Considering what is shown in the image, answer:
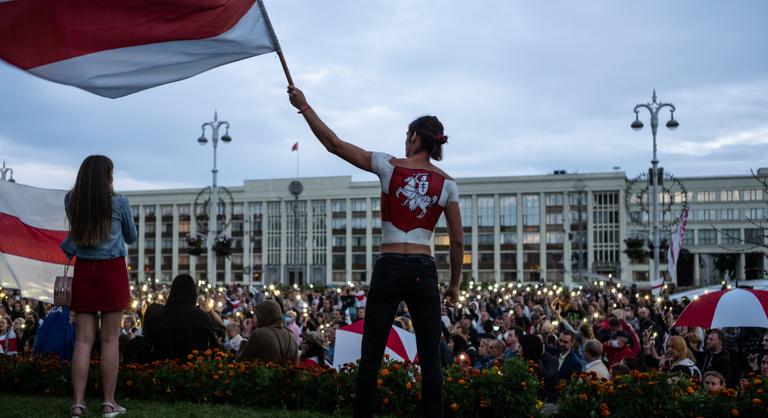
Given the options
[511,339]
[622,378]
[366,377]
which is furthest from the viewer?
[511,339]

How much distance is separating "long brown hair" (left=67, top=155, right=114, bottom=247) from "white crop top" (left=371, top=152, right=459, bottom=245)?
2.04 metres

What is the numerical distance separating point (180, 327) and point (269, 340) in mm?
929

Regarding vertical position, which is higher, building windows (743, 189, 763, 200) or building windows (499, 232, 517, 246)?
building windows (743, 189, 763, 200)

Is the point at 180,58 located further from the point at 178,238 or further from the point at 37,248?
the point at 178,238

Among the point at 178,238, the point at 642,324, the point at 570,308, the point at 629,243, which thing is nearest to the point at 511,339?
the point at 642,324

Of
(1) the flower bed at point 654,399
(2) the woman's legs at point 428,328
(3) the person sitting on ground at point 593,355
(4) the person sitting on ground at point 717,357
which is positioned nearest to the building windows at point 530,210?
(4) the person sitting on ground at point 717,357

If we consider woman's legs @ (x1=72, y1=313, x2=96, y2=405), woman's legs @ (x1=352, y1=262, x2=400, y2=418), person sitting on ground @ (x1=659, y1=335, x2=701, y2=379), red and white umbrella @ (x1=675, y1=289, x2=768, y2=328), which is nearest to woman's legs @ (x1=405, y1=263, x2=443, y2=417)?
woman's legs @ (x1=352, y1=262, x2=400, y2=418)

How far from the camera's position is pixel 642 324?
1638 centimetres

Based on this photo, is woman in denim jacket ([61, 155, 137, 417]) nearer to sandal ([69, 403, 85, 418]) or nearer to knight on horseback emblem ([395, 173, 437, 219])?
sandal ([69, 403, 85, 418])

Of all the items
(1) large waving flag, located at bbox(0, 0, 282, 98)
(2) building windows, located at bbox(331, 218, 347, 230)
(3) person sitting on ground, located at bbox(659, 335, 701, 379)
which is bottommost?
(3) person sitting on ground, located at bbox(659, 335, 701, 379)

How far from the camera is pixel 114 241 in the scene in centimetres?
557

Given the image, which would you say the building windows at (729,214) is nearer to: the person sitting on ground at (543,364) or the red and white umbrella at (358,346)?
the person sitting on ground at (543,364)

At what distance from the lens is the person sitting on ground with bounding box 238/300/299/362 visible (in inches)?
323

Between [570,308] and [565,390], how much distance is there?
54.7 feet
